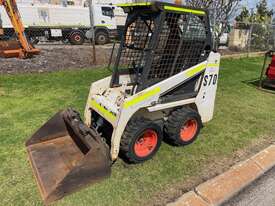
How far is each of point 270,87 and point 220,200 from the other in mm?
5528

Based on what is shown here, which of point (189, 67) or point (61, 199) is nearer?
point (61, 199)

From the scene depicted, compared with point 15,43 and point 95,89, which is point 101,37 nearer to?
point 15,43

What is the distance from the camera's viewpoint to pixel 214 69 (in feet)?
12.1

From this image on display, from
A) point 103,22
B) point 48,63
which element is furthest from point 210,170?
point 103,22

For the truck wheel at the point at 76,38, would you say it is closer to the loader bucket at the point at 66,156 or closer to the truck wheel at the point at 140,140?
the loader bucket at the point at 66,156

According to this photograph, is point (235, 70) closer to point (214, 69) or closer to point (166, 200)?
point (214, 69)

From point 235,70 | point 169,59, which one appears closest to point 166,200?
point 169,59

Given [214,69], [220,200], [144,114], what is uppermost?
[214,69]

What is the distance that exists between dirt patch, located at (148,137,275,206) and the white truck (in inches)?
517

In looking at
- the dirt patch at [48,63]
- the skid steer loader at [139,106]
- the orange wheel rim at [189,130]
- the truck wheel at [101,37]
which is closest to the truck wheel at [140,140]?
the skid steer loader at [139,106]

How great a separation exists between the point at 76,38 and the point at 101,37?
190cm

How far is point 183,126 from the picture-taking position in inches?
136

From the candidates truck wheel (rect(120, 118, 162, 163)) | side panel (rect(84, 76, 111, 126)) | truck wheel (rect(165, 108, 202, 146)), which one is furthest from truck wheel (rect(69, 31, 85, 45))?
truck wheel (rect(120, 118, 162, 163))

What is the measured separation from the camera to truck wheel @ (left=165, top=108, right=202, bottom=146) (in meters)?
3.31
